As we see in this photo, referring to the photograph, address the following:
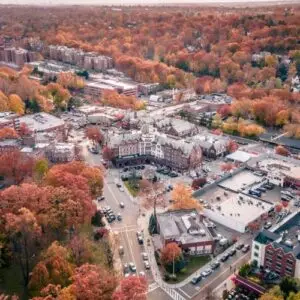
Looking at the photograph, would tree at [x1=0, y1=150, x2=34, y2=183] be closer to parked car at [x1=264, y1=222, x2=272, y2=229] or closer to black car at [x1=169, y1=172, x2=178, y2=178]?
black car at [x1=169, y1=172, x2=178, y2=178]

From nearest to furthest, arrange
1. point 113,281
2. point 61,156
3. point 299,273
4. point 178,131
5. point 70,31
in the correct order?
point 113,281, point 299,273, point 61,156, point 178,131, point 70,31

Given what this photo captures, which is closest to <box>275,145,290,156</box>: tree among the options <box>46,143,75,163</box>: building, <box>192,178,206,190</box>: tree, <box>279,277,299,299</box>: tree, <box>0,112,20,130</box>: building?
<box>192,178,206,190</box>: tree

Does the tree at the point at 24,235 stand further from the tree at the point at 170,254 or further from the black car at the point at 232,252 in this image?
the black car at the point at 232,252

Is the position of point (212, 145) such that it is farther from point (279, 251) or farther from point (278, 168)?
point (279, 251)

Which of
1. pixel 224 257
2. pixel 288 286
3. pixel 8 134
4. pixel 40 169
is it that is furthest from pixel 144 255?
pixel 8 134

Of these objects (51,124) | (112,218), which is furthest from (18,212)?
(51,124)

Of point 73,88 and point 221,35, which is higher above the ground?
point 221,35

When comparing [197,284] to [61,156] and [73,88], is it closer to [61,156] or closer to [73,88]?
[61,156]
